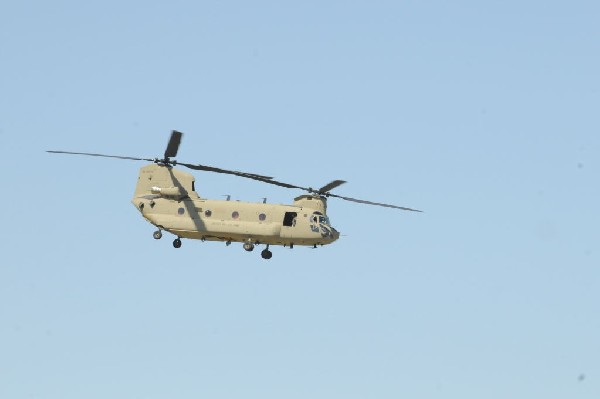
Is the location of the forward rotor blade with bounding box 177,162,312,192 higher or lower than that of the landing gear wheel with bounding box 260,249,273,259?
higher

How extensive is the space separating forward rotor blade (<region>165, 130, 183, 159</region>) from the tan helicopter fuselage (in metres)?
1.34

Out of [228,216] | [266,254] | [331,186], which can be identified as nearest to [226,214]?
[228,216]

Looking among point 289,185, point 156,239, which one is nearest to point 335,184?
point 289,185

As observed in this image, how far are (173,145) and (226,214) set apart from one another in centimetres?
779

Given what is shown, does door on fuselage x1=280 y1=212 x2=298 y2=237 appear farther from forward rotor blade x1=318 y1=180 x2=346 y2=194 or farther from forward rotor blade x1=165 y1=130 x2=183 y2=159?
forward rotor blade x1=165 y1=130 x2=183 y2=159

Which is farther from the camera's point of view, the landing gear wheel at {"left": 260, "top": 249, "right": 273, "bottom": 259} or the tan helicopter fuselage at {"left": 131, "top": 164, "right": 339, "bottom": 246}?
the landing gear wheel at {"left": 260, "top": 249, "right": 273, "bottom": 259}

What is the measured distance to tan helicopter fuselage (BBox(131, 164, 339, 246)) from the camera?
85.1 m

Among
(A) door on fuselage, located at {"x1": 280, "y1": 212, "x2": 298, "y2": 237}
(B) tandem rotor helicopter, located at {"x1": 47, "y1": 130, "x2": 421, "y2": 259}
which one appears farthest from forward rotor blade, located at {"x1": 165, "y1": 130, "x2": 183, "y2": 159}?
(A) door on fuselage, located at {"x1": 280, "y1": 212, "x2": 298, "y2": 237}

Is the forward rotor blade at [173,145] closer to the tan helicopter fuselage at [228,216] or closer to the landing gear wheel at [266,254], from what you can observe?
the tan helicopter fuselage at [228,216]

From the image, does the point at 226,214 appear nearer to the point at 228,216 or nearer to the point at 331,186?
the point at 228,216

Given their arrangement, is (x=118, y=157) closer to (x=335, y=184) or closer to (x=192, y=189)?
(x=192, y=189)

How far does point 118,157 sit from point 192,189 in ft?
26.5

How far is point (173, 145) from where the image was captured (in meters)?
86.7

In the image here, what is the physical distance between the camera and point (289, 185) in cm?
8544
